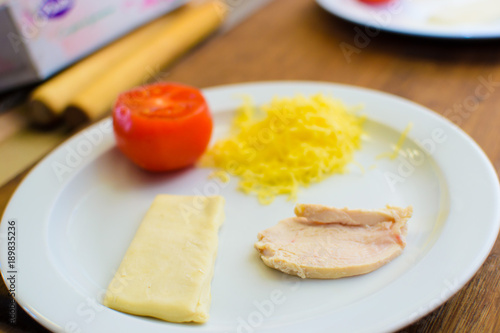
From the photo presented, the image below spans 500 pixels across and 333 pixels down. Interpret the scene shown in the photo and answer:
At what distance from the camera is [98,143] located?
1406 millimetres

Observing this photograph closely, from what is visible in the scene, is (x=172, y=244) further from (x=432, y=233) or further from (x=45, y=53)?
(x=45, y=53)

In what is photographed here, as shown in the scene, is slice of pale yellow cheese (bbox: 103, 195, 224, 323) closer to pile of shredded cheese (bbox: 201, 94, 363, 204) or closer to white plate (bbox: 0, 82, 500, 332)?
white plate (bbox: 0, 82, 500, 332)

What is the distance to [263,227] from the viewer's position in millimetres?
1127

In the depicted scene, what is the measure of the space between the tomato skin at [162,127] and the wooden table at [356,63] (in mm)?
389

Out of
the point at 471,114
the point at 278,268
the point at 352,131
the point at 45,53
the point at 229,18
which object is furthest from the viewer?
the point at 229,18

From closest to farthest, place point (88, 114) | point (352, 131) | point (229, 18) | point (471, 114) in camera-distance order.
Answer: point (352, 131)
point (471, 114)
point (88, 114)
point (229, 18)

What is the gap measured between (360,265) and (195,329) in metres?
0.35

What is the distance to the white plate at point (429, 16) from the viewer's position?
5.75 feet

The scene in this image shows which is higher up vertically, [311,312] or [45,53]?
[45,53]

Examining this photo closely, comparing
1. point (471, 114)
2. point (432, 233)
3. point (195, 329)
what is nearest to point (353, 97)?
point (471, 114)

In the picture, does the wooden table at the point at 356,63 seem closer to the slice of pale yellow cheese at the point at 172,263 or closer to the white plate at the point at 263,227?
the white plate at the point at 263,227

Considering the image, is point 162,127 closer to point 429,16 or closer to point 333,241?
point 333,241

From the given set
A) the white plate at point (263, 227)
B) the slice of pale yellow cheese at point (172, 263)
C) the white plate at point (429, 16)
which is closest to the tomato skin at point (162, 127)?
the white plate at point (263, 227)

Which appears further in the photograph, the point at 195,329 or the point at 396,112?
the point at 396,112
